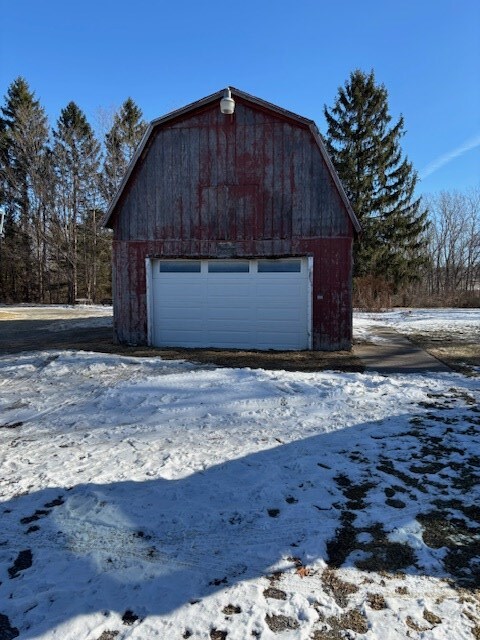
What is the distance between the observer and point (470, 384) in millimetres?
→ 6582

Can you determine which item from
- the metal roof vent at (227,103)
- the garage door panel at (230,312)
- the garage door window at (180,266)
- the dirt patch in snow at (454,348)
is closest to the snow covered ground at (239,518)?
the dirt patch in snow at (454,348)

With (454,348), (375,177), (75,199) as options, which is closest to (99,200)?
(75,199)

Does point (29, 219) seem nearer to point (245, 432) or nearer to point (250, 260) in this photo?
point (250, 260)

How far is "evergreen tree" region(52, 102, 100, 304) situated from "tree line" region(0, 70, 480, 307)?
0.22 ft

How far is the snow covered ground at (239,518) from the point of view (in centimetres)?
205

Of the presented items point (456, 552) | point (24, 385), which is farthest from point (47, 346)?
point (456, 552)

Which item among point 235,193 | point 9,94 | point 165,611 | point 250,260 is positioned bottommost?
point 165,611

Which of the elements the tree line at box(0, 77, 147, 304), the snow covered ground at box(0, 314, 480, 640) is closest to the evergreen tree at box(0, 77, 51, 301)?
the tree line at box(0, 77, 147, 304)

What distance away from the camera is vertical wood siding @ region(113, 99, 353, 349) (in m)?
9.80

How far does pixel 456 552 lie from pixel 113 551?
201 cm

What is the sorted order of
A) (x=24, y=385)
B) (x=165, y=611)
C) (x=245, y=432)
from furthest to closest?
1. (x=24, y=385)
2. (x=245, y=432)
3. (x=165, y=611)

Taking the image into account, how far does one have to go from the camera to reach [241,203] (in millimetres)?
10062

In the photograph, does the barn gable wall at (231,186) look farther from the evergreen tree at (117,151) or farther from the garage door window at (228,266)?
the evergreen tree at (117,151)

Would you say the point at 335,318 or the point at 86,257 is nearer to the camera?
the point at 335,318
